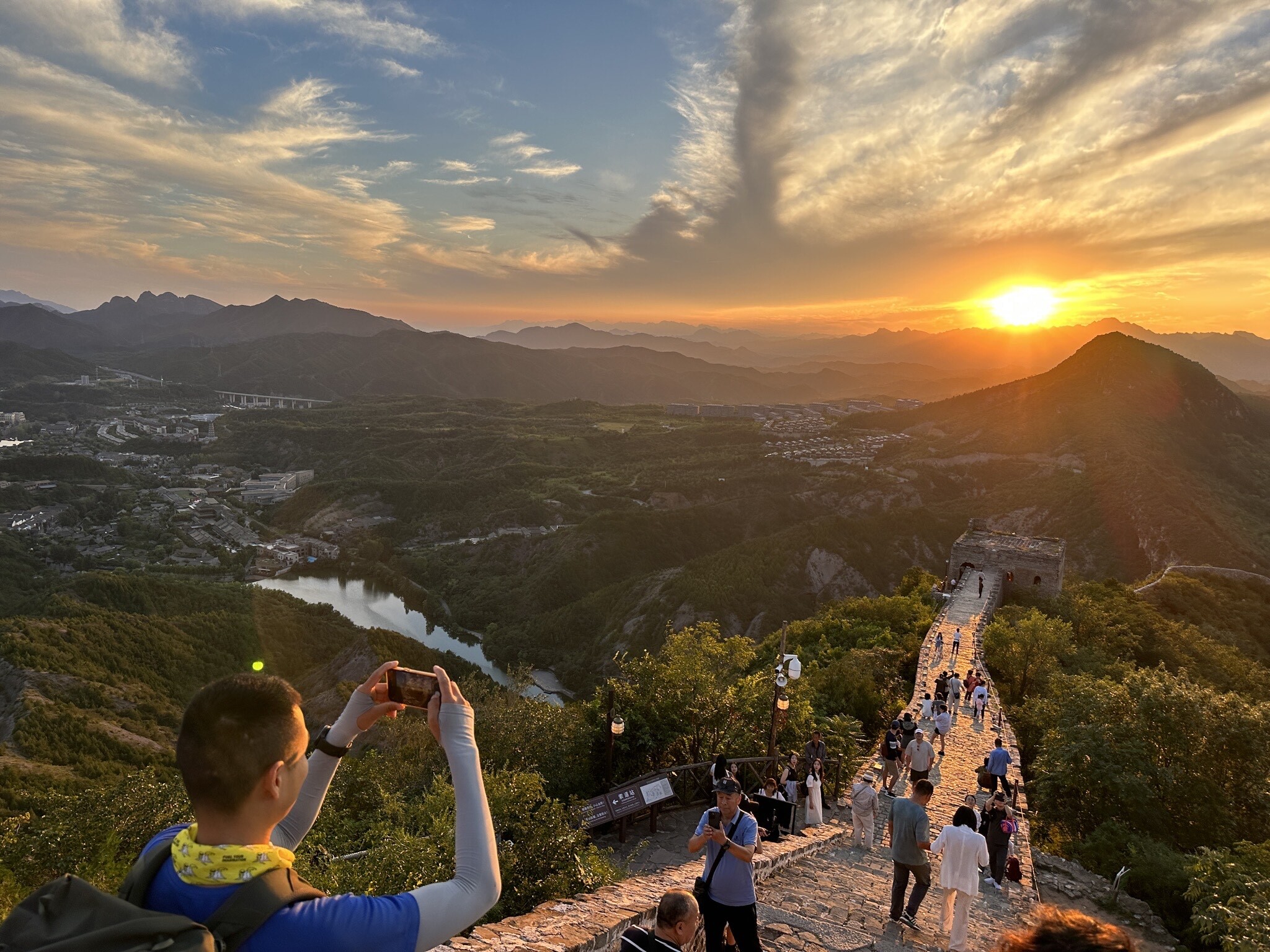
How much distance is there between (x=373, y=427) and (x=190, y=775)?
506 ft

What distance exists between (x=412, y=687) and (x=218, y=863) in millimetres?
876

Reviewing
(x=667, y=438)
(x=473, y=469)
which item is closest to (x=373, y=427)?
(x=473, y=469)

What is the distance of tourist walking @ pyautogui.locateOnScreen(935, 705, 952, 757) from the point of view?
15555 mm

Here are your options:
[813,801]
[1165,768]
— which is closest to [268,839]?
[813,801]

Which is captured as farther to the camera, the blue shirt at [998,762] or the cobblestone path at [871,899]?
the blue shirt at [998,762]

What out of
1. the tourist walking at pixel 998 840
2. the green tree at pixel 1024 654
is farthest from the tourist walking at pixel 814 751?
the green tree at pixel 1024 654

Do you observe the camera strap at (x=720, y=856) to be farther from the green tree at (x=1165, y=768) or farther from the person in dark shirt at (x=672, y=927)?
the green tree at (x=1165, y=768)

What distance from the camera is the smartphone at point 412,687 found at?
2555mm

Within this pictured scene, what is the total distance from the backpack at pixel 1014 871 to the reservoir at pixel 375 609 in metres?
48.5

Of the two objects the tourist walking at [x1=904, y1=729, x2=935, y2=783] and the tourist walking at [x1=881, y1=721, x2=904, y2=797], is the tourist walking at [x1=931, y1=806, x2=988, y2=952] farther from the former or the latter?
the tourist walking at [x1=881, y1=721, x2=904, y2=797]

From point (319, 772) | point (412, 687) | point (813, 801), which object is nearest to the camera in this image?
point (412, 687)

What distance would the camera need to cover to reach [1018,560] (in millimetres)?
35156

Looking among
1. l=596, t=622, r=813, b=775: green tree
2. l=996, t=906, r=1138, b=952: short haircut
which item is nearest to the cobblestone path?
l=596, t=622, r=813, b=775: green tree

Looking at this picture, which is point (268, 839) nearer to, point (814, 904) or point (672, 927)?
point (672, 927)
